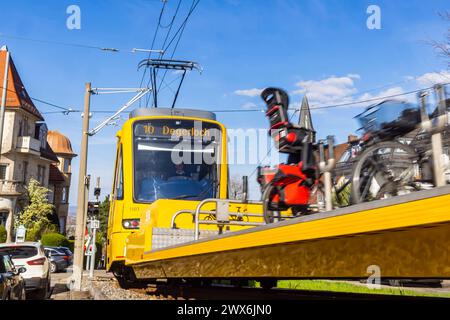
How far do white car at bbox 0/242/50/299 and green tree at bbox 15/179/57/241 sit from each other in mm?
32704

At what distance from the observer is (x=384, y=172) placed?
3.76 metres

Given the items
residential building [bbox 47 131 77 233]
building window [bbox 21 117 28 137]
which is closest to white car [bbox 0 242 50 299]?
building window [bbox 21 117 28 137]

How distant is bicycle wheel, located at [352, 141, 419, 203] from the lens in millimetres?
3582

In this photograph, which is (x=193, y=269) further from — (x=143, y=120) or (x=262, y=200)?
(x=143, y=120)

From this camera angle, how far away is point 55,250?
101ft

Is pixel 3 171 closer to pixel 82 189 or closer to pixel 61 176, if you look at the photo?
pixel 61 176

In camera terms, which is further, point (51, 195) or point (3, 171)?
point (51, 195)

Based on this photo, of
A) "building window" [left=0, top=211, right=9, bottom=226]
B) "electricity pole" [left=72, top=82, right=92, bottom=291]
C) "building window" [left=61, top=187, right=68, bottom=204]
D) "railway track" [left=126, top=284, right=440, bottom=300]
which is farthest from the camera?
"building window" [left=61, top=187, right=68, bottom=204]

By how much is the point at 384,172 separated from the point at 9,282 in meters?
6.21

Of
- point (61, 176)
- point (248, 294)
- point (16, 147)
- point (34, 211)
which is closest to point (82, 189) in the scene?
point (248, 294)

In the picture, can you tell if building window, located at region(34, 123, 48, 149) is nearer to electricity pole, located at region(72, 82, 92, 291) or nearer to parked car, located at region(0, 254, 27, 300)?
electricity pole, located at region(72, 82, 92, 291)

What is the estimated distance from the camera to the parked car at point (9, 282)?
7312 millimetres

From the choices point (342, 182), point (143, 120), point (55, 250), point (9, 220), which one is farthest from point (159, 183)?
point (9, 220)
